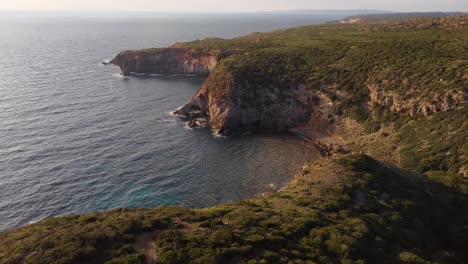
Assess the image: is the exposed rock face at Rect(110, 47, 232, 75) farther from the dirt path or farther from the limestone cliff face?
the dirt path

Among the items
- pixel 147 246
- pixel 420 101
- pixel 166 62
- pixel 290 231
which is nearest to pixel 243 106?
pixel 420 101

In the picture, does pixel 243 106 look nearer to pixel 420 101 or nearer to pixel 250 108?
pixel 250 108

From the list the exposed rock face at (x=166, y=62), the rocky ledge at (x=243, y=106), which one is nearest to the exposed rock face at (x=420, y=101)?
the rocky ledge at (x=243, y=106)

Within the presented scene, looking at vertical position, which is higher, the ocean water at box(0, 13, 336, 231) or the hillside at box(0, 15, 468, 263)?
the hillside at box(0, 15, 468, 263)

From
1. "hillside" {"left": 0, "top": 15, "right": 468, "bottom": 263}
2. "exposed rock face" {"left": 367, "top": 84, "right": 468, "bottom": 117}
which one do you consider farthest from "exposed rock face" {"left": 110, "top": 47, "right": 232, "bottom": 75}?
"exposed rock face" {"left": 367, "top": 84, "right": 468, "bottom": 117}

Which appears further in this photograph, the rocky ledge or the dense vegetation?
the rocky ledge

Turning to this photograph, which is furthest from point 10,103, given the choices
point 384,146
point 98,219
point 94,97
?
point 384,146
